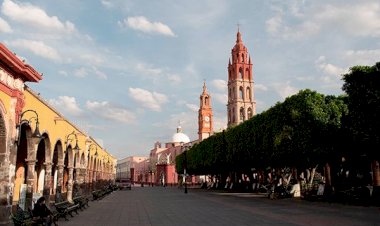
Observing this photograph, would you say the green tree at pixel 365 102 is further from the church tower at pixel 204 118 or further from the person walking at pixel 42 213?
the church tower at pixel 204 118

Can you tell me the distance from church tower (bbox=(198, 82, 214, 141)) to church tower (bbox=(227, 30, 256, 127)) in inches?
534

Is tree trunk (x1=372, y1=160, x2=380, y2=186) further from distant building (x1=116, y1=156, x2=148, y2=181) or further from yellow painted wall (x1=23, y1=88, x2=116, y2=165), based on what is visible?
distant building (x1=116, y1=156, x2=148, y2=181)

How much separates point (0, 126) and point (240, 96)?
79212 mm

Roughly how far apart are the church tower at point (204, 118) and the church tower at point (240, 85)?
13.6 m

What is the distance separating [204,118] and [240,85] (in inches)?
708

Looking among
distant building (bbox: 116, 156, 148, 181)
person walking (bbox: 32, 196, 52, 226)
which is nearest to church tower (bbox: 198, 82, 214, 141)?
distant building (bbox: 116, 156, 148, 181)

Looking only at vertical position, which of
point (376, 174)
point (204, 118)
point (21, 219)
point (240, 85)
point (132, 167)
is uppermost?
point (240, 85)

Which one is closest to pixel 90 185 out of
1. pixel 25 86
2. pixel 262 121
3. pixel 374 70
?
pixel 262 121

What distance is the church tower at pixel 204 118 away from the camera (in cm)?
10429

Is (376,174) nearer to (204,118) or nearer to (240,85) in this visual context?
(240,85)

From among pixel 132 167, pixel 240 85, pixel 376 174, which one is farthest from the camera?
pixel 132 167

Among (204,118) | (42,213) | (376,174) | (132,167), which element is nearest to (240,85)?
(204,118)

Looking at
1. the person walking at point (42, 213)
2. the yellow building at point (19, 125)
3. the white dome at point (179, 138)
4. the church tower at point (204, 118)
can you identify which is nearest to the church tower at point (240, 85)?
the church tower at point (204, 118)

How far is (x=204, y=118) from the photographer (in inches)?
4117
